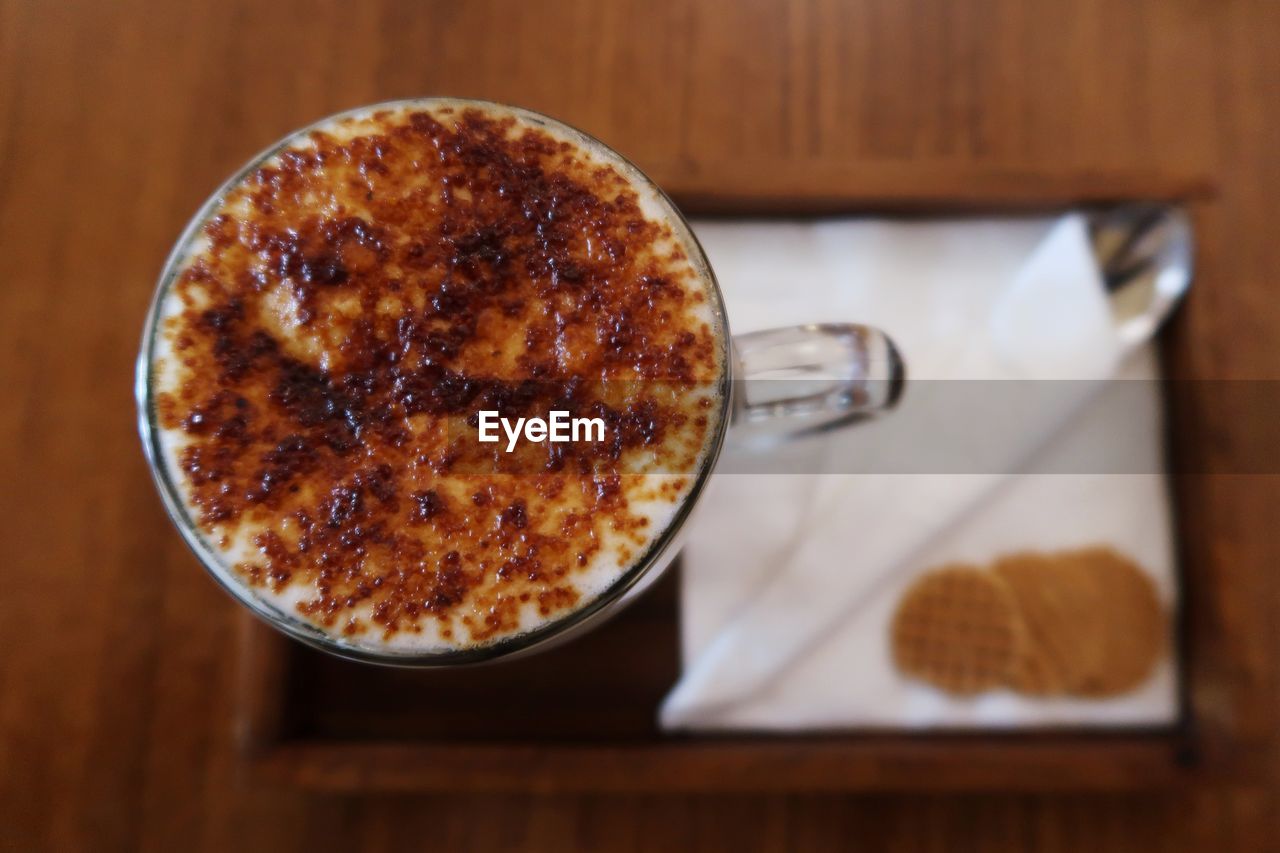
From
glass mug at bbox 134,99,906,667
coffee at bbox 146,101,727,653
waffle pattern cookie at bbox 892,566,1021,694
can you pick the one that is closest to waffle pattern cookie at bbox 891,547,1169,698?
waffle pattern cookie at bbox 892,566,1021,694

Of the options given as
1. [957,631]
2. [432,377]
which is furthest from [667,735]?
[432,377]

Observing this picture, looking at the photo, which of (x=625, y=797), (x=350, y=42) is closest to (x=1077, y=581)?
→ (x=625, y=797)

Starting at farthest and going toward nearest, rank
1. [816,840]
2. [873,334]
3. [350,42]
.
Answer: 1. [350,42]
2. [816,840]
3. [873,334]

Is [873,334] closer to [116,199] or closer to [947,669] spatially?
[947,669]

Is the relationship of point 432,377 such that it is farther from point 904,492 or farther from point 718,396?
point 904,492

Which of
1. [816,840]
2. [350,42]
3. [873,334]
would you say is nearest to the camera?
[873,334]

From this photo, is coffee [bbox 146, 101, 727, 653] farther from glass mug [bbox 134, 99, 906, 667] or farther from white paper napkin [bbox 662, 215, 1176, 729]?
white paper napkin [bbox 662, 215, 1176, 729]
